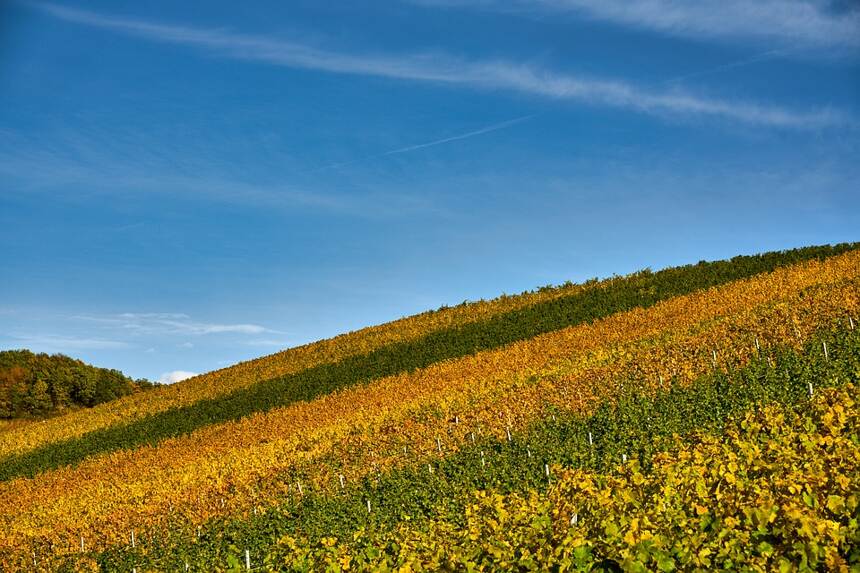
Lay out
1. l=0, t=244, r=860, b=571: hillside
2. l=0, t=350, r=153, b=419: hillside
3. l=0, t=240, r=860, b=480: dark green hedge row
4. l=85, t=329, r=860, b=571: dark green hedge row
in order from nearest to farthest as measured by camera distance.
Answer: l=0, t=244, r=860, b=571: hillside < l=85, t=329, r=860, b=571: dark green hedge row < l=0, t=240, r=860, b=480: dark green hedge row < l=0, t=350, r=153, b=419: hillside

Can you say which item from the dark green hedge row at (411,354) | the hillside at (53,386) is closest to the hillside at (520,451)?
the dark green hedge row at (411,354)

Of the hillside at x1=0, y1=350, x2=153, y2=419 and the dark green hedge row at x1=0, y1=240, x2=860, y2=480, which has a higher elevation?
the hillside at x1=0, y1=350, x2=153, y2=419

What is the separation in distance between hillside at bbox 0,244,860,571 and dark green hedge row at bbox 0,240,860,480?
0.24m

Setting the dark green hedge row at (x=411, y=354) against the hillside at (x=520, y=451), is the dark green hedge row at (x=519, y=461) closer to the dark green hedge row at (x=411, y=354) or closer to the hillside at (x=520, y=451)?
the hillside at (x=520, y=451)

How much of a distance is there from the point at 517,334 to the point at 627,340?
12053 mm

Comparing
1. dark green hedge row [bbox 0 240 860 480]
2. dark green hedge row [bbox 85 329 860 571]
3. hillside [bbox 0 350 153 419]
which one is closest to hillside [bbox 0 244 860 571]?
dark green hedge row [bbox 85 329 860 571]

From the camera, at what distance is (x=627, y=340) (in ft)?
110

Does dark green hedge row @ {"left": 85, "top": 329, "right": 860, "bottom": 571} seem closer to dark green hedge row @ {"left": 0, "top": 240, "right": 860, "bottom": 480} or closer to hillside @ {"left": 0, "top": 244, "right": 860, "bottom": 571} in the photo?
hillside @ {"left": 0, "top": 244, "right": 860, "bottom": 571}

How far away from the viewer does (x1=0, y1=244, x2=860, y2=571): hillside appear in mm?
8547

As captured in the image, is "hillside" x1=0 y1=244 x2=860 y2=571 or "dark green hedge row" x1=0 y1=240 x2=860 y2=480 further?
"dark green hedge row" x1=0 y1=240 x2=860 y2=480

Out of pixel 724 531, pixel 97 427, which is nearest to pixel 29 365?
pixel 97 427

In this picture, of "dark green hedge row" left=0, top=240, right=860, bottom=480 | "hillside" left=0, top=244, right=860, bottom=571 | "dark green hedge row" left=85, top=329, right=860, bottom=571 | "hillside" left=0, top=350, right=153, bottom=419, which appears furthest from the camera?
"hillside" left=0, top=350, right=153, bottom=419

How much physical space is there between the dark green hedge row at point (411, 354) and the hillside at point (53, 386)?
91.4ft

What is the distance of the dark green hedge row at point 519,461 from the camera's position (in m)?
18.5
